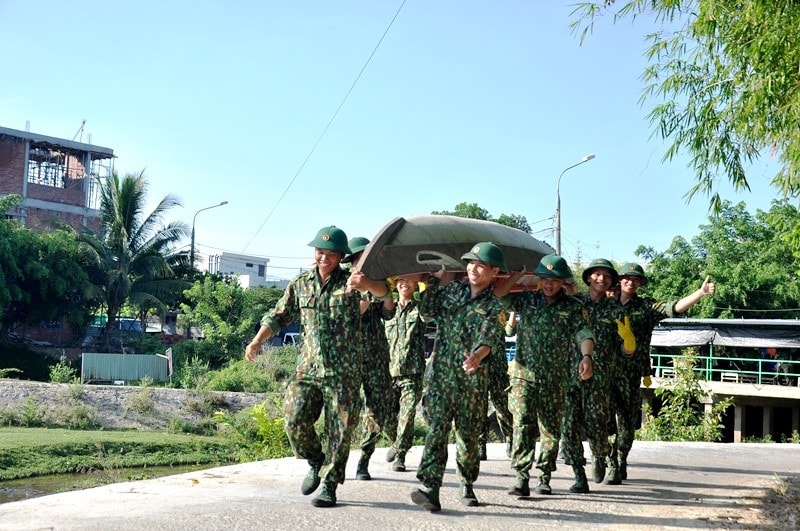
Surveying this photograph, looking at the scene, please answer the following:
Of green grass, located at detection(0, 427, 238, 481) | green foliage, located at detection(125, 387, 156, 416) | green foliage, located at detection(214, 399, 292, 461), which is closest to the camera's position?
green foliage, located at detection(214, 399, 292, 461)

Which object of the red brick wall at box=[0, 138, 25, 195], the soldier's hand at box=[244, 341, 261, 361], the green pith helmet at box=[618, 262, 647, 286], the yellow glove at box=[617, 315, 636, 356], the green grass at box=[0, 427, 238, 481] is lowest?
the green grass at box=[0, 427, 238, 481]

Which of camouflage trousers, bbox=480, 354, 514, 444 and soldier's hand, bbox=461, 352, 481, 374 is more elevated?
soldier's hand, bbox=461, 352, 481, 374

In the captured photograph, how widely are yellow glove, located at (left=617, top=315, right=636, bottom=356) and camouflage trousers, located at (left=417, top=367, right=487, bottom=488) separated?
242 cm

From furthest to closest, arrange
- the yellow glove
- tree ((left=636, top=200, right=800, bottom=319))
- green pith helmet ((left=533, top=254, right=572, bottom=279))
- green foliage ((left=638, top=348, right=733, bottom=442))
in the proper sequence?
tree ((left=636, top=200, right=800, bottom=319)), green foliage ((left=638, top=348, right=733, bottom=442)), the yellow glove, green pith helmet ((left=533, top=254, right=572, bottom=279))

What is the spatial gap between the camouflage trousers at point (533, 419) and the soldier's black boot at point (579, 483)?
505 millimetres

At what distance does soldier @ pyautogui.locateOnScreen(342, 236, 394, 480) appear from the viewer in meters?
7.48

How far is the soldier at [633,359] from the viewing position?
8.34m

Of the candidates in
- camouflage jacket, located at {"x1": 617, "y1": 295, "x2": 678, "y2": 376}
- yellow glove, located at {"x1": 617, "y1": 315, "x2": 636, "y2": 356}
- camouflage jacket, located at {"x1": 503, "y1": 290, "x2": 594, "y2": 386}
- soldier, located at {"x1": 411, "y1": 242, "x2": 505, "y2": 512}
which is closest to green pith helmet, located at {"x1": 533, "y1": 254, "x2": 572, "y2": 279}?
camouflage jacket, located at {"x1": 503, "y1": 290, "x2": 594, "y2": 386}

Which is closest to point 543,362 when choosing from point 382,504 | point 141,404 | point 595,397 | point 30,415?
point 595,397

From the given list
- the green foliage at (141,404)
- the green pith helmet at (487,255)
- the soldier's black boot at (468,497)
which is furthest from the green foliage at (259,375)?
the green pith helmet at (487,255)

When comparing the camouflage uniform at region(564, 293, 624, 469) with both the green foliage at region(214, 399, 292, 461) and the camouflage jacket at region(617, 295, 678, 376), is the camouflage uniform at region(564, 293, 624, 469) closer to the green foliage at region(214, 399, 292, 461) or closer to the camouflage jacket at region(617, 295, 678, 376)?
the camouflage jacket at region(617, 295, 678, 376)

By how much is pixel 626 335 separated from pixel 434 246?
2.09m

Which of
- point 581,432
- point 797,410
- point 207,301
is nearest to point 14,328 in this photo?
point 207,301

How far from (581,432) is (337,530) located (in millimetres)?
3148
